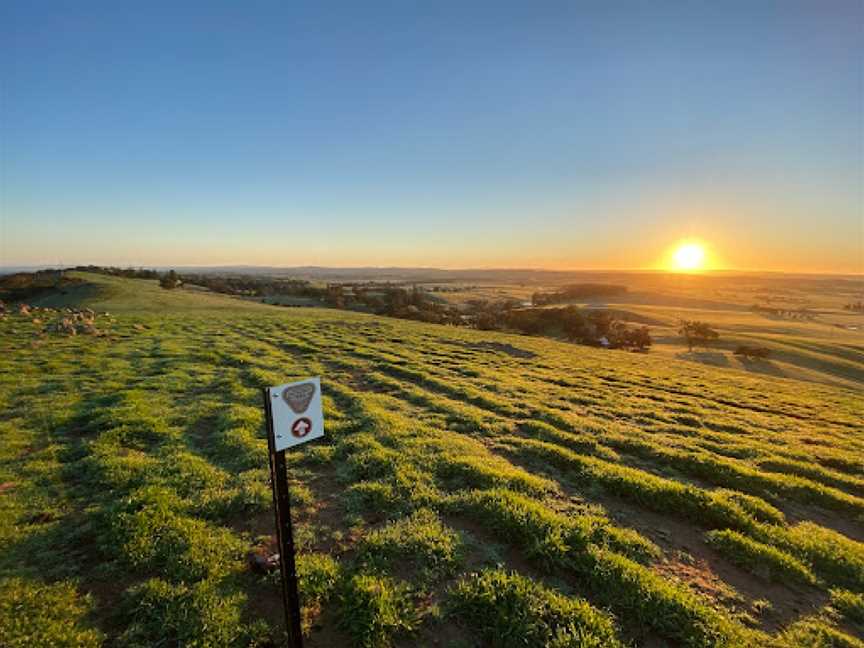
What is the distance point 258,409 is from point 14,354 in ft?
48.4

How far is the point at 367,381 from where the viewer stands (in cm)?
1572

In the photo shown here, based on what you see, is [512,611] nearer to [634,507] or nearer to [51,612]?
[634,507]

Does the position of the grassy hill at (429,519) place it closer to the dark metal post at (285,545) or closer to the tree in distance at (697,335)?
the dark metal post at (285,545)

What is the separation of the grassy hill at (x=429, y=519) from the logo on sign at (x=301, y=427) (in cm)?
245

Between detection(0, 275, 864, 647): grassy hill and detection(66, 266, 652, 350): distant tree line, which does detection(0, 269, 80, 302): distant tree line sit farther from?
detection(0, 275, 864, 647): grassy hill

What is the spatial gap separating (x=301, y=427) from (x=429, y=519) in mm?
3652

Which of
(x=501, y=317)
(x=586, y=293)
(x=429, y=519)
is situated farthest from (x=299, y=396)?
(x=586, y=293)

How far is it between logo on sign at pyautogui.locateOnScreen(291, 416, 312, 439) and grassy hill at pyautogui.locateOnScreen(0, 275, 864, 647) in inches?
96.3

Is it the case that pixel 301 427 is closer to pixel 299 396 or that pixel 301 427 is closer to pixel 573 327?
pixel 299 396

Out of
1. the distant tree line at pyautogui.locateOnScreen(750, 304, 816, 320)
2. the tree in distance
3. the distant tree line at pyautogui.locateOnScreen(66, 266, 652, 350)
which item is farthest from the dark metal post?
the distant tree line at pyautogui.locateOnScreen(750, 304, 816, 320)

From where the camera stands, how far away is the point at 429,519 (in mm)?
6422

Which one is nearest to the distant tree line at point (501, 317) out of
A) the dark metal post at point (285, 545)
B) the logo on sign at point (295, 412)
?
the logo on sign at point (295, 412)

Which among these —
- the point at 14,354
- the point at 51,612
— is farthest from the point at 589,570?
the point at 14,354

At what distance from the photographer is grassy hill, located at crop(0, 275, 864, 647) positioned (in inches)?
180
